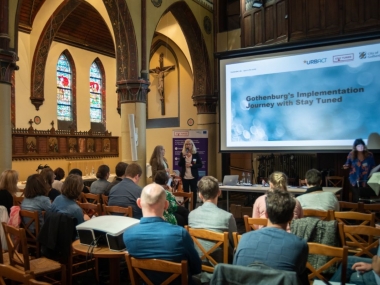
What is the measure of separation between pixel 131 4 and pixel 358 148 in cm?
651

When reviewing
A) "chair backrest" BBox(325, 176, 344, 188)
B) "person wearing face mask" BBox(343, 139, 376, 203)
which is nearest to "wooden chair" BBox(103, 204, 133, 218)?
"person wearing face mask" BBox(343, 139, 376, 203)

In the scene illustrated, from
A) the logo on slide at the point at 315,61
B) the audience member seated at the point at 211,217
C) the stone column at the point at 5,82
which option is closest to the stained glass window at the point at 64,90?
the stone column at the point at 5,82

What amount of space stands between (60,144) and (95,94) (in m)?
3.27

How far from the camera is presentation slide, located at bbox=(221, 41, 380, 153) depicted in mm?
5809

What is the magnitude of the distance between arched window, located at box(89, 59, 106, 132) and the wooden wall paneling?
34.1ft

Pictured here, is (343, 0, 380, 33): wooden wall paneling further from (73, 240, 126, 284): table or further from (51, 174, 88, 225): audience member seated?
(73, 240, 126, 284): table

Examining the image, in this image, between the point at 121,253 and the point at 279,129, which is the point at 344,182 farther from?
the point at 121,253

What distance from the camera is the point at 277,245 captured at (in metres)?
1.96

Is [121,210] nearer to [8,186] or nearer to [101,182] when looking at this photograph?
[8,186]

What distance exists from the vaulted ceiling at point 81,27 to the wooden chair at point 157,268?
11145mm

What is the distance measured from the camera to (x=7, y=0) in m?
6.67

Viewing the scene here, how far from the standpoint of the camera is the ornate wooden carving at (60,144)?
1136cm

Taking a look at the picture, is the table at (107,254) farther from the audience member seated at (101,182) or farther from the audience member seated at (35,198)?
the audience member seated at (101,182)

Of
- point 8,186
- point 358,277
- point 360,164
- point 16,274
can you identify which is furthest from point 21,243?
point 360,164
